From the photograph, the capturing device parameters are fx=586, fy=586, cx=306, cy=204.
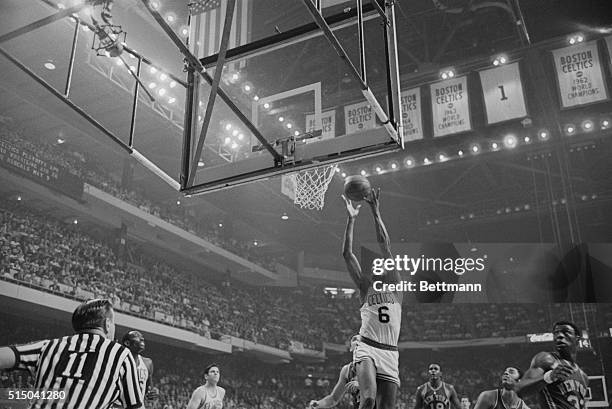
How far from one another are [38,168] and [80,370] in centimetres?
1708

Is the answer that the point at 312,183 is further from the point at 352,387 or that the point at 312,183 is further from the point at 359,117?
the point at 352,387

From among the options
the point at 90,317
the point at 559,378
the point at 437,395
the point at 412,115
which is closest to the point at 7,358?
the point at 90,317

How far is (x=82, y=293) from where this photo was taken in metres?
18.2

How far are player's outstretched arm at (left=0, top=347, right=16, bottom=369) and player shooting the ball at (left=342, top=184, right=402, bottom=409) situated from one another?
2.58 metres

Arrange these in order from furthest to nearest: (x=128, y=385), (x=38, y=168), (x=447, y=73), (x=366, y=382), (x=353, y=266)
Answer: (x=38, y=168)
(x=447, y=73)
(x=353, y=266)
(x=366, y=382)
(x=128, y=385)

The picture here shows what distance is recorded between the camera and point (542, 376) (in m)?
4.27

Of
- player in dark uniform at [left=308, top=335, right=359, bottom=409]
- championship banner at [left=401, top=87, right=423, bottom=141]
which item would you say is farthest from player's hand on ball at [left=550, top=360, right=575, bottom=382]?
championship banner at [left=401, top=87, right=423, bottom=141]

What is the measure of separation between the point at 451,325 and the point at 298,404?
28.7ft

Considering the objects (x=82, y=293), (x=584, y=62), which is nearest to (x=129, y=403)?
(x=584, y=62)

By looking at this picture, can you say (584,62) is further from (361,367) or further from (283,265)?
(283,265)

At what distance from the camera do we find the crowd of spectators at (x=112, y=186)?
19469 mm

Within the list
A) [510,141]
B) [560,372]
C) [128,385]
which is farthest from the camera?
[510,141]

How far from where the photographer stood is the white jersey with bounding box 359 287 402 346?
16.0 feet

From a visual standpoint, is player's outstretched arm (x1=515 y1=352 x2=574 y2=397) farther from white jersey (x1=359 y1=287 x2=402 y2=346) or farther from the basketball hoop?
the basketball hoop
